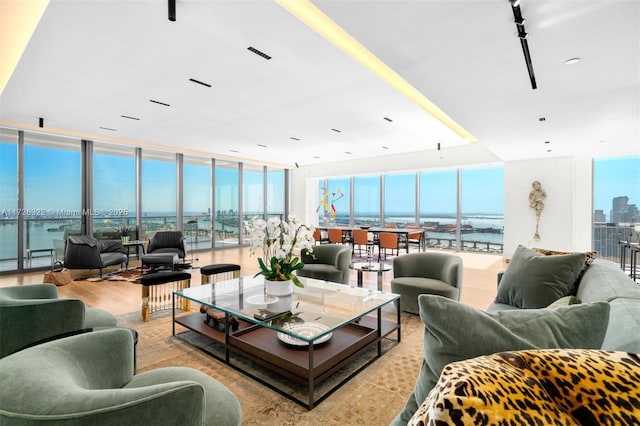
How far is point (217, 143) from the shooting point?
748 centimetres

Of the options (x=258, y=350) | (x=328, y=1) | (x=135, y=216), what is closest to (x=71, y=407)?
(x=258, y=350)

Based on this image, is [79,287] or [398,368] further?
[79,287]

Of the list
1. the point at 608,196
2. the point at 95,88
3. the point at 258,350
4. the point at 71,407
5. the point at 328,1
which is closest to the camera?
the point at 71,407

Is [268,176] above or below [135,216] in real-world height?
above

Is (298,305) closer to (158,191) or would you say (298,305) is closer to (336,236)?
(336,236)

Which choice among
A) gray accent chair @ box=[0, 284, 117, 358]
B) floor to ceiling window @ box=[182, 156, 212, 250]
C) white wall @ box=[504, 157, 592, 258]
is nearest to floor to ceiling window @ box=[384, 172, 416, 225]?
white wall @ box=[504, 157, 592, 258]

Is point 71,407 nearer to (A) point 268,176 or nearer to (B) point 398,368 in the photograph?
(B) point 398,368

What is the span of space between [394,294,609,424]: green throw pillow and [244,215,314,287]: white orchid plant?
6.26 feet

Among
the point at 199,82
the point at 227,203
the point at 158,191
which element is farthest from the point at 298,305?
the point at 227,203

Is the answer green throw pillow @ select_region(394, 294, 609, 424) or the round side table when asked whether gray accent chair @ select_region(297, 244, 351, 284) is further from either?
green throw pillow @ select_region(394, 294, 609, 424)

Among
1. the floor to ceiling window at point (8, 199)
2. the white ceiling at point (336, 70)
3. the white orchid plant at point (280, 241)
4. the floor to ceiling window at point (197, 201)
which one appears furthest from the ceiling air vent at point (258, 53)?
the floor to ceiling window at point (197, 201)

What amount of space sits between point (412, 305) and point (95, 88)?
4919mm

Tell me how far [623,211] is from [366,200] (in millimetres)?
6713

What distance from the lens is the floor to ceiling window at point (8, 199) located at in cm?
595
